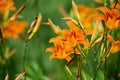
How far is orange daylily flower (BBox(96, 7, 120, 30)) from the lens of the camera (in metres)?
2.19

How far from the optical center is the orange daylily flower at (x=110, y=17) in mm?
2189

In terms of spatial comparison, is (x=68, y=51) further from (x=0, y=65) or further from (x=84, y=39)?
(x=0, y=65)

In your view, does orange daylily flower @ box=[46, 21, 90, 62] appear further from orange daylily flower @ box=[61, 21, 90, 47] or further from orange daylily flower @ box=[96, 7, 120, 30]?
orange daylily flower @ box=[96, 7, 120, 30]

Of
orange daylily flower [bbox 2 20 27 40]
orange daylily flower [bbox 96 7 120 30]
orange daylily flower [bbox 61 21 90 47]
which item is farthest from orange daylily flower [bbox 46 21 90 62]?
orange daylily flower [bbox 2 20 27 40]

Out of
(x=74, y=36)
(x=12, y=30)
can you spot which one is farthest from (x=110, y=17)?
(x=12, y=30)

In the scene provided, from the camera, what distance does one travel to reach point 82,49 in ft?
7.28

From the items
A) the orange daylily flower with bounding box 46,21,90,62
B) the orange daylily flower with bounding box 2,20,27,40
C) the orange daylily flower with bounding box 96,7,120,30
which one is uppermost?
the orange daylily flower with bounding box 96,7,120,30

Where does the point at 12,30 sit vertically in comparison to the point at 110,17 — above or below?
below

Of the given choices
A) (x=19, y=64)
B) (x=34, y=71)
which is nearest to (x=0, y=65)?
(x=34, y=71)

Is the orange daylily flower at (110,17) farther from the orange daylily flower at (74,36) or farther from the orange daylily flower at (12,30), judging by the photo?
the orange daylily flower at (12,30)

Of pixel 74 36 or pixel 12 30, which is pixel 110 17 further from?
pixel 12 30

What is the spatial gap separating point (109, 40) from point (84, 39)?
0.20m

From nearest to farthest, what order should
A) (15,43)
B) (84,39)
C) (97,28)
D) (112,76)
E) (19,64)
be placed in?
(84,39)
(97,28)
(112,76)
(19,64)
(15,43)

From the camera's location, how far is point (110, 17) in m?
2.27
